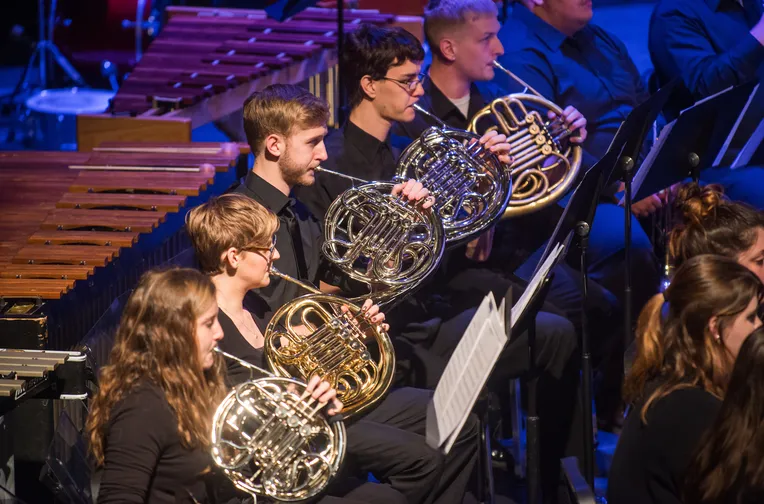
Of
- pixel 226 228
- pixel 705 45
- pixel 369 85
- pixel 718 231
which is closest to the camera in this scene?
pixel 226 228

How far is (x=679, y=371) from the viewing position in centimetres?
274

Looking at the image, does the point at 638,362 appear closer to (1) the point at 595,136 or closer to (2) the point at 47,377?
(2) the point at 47,377

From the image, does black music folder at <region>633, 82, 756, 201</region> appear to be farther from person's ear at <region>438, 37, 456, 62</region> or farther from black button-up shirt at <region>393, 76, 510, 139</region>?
person's ear at <region>438, 37, 456, 62</region>

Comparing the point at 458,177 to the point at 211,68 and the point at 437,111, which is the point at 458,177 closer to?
the point at 437,111

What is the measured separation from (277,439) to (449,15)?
2.72m

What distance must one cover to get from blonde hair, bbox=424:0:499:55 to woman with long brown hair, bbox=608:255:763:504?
2295 mm

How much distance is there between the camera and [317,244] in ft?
13.0

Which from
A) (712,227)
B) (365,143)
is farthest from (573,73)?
(712,227)

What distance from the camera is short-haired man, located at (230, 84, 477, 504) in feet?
12.1

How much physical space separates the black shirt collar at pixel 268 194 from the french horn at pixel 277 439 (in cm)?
91

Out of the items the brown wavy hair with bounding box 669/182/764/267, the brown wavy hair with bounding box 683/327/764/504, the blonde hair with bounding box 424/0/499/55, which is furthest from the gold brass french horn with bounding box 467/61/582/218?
the brown wavy hair with bounding box 683/327/764/504

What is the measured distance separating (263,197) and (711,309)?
1684mm

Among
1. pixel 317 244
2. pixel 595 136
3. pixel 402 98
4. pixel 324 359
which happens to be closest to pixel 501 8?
pixel 595 136

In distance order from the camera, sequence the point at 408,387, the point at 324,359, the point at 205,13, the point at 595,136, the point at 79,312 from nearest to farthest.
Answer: the point at 324,359
the point at 79,312
the point at 408,387
the point at 595,136
the point at 205,13
